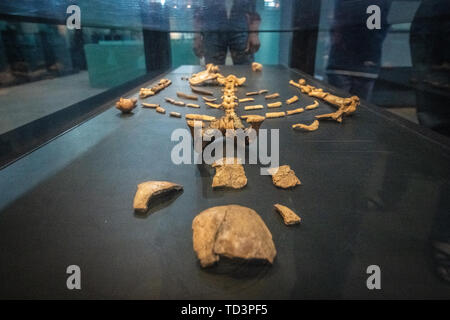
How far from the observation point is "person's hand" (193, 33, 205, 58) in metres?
4.53

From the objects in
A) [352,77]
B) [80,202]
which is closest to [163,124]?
[80,202]

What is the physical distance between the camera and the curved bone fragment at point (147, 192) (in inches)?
42.1

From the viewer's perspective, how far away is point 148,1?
274 cm

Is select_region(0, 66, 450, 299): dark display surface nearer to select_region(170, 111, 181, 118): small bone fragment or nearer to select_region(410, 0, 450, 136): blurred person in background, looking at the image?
select_region(170, 111, 181, 118): small bone fragment

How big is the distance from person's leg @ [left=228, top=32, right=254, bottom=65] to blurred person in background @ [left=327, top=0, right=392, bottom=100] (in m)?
1.37

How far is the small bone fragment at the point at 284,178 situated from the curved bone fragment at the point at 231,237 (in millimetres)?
358

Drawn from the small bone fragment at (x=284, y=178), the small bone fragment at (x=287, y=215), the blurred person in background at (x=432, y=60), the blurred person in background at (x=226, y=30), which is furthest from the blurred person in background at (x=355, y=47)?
the small bone fragment at (x=287, y=215)

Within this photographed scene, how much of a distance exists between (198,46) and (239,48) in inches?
27.2

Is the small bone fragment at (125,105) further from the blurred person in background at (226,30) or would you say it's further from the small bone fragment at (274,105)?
the blurred person in background at (226,30)

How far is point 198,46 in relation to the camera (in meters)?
4.68

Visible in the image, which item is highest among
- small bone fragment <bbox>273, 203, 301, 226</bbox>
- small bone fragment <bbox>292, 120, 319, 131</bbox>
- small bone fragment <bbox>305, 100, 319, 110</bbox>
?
small bone fragment <bbox>305, 100, 319, 110</bbox>

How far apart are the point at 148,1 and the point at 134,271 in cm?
274

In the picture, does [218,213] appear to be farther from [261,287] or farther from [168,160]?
[168,160]

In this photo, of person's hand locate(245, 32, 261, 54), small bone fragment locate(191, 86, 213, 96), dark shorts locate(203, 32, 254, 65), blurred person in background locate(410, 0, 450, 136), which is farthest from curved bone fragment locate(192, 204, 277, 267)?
person's hand locate(245, 32, 261, 54)
